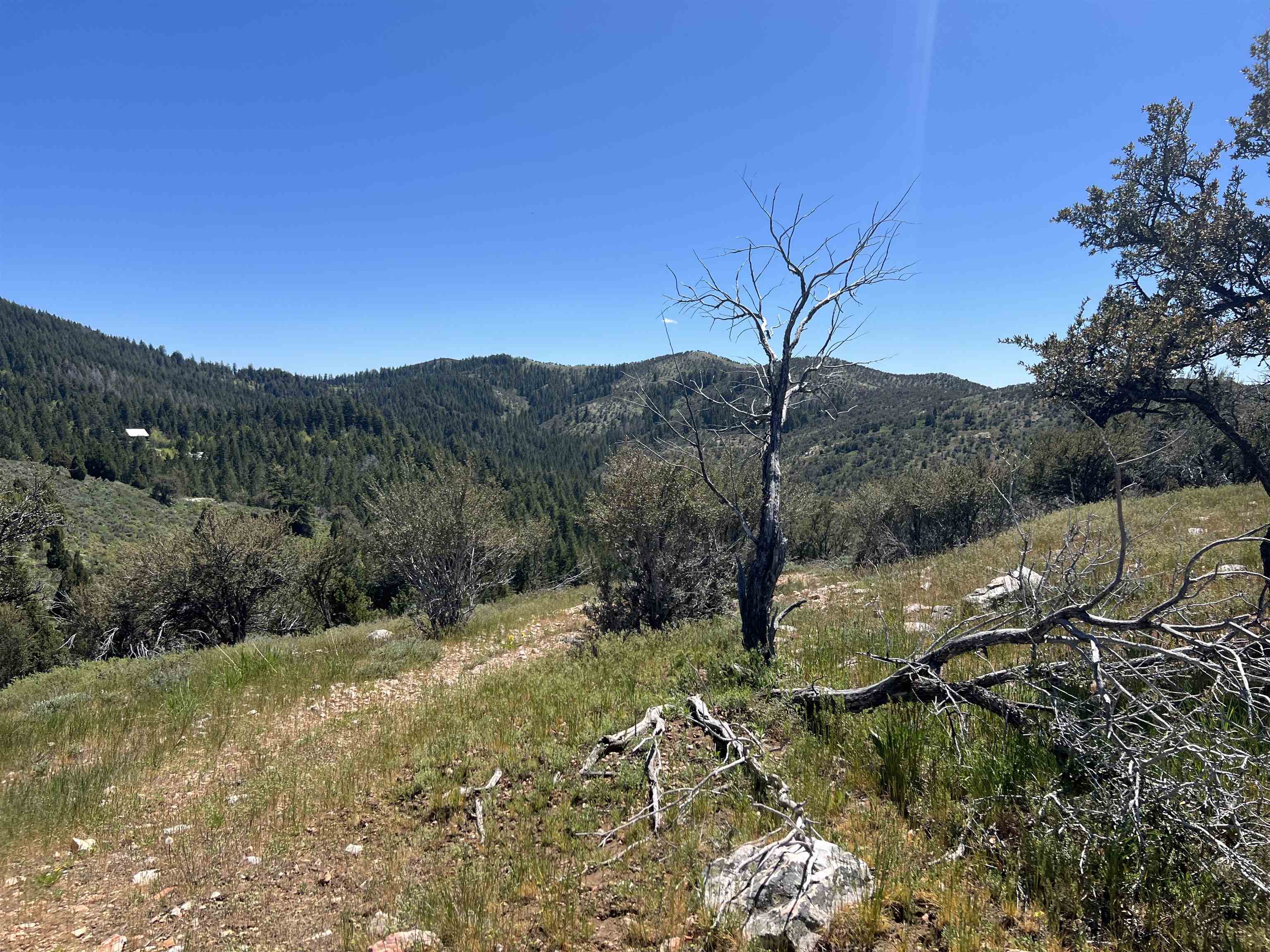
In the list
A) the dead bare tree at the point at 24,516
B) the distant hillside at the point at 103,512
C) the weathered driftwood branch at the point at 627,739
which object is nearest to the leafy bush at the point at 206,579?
the dead bare tree at the point at 24,516

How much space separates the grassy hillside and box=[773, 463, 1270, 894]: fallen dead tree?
0.22 meters

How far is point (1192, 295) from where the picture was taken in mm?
8117

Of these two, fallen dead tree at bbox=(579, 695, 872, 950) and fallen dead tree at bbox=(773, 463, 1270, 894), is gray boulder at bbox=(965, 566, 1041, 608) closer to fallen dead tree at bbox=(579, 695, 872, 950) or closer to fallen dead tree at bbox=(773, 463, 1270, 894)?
fallen dead tree at bbox=(773, 463, 1270, 894)

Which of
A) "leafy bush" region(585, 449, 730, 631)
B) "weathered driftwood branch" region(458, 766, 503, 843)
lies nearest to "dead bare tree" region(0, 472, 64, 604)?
"leafy bush" region(585, 449, 730, 631)

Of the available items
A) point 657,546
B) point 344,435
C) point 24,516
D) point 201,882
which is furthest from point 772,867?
point 344,435

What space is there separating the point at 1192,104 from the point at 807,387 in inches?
295

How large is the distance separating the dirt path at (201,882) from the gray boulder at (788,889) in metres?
2.41

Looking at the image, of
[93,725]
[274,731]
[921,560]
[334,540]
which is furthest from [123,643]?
[921,560]

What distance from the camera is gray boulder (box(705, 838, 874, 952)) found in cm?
285

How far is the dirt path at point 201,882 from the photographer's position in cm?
369

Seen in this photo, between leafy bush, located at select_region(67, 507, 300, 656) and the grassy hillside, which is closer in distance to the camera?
the grassy hillside

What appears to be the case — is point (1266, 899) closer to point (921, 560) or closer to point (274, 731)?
point (274, 731)

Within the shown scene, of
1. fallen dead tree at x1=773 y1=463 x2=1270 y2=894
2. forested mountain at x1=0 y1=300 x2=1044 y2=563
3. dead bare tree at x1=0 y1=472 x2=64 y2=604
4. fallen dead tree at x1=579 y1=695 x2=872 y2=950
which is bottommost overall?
fallen dead tree at x1=579 y1=695 x2=872 y2=950

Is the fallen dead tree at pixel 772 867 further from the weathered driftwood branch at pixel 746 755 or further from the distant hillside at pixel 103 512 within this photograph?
the distant hillside at pixel 103 512
